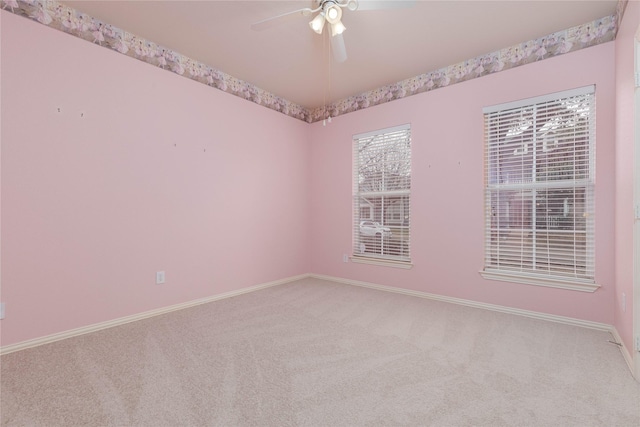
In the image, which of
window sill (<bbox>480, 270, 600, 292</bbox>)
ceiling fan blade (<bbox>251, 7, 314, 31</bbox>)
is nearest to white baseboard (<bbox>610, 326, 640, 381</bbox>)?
window sill (<bbox>480, 270, 600, 292</bbox>)

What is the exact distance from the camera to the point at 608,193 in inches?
98.0

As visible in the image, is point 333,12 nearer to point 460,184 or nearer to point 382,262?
point 460,184

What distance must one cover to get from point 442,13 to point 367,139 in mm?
1828

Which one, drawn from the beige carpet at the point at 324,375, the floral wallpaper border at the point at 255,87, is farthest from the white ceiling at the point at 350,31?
the beige carpet at the point at 324,375

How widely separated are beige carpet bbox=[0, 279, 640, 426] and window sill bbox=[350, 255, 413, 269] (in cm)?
97

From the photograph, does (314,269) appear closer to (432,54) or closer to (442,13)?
(432,54)

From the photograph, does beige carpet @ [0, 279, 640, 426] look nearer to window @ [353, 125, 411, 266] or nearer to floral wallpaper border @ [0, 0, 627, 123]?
window @ [353, 125, 411, 266]

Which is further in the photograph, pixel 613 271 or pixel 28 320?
pixel 613 271

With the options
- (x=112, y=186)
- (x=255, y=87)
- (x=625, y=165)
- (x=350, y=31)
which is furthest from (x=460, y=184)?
(x=112, y=186)

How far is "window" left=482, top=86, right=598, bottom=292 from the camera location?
2639 millimetres

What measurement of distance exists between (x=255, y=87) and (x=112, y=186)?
2.17m

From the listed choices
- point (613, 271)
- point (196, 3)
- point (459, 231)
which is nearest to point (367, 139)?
point (459, 231)

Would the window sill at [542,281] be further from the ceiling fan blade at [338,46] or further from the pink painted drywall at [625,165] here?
the ceiling fan blade at [338,46]

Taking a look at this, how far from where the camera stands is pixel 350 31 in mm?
2666
